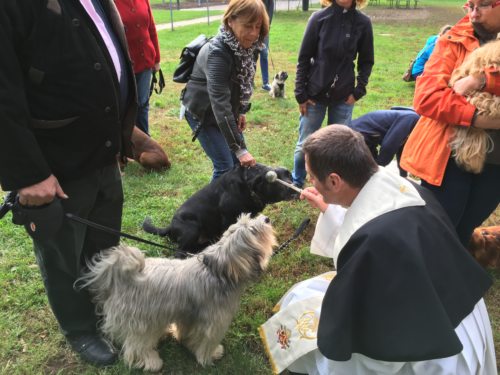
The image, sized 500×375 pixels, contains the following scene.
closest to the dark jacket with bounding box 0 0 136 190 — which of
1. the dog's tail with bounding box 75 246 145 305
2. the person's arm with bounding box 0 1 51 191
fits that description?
the person's arm with bounding box 0 1 51 191

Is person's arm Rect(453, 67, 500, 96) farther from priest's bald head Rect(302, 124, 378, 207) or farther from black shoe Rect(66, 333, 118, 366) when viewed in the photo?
black shoe Rect(66, 333, 118, 366)

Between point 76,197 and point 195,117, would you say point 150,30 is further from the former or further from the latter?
point 76,197

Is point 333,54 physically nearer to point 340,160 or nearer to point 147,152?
point 340,160

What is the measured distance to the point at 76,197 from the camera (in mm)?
2240

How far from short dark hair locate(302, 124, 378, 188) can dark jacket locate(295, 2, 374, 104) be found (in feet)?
7.63

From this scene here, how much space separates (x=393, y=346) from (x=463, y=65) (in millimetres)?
1788

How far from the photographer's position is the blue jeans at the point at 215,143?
370 centimetres

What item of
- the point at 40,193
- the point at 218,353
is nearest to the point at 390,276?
the point at 218,353

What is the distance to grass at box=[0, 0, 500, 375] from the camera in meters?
2.79

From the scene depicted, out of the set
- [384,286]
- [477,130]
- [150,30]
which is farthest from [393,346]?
[150,30]

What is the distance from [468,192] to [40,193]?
270 cm

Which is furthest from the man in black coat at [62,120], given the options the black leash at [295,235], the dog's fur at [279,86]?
the dog's fur at [279,86]

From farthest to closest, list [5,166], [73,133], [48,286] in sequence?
[48,286]
[73,133]
[5,166]

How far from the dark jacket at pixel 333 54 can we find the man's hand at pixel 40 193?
9.77 ft
